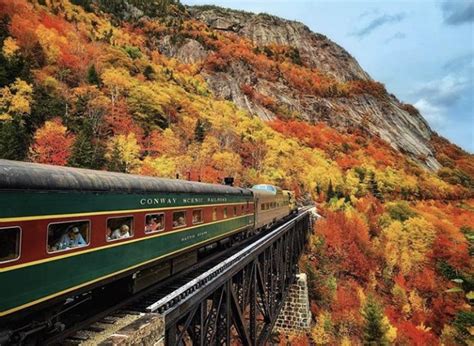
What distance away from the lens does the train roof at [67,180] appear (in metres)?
5.58

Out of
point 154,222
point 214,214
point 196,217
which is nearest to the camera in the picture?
point 154,222

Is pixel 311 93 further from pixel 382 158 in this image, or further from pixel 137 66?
pixel 137 66

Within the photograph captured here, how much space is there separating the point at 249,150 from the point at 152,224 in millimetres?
65815

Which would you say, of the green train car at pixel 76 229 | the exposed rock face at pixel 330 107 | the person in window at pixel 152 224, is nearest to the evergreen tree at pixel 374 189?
the exposed rock face at pixel 330 107

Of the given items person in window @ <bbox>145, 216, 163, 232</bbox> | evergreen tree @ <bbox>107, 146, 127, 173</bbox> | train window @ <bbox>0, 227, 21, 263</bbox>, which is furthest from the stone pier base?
train window @ <bbox>0, 227, 21, 263</bbox>

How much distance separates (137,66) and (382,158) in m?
73.8

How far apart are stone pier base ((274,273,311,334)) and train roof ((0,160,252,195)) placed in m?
25.8

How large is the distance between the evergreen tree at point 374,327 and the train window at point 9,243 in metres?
35.6

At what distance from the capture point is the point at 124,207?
8.38m

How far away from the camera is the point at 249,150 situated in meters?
75.1

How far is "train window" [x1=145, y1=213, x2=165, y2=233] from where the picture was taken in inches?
373

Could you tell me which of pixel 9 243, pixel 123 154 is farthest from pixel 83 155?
pixel 9 243

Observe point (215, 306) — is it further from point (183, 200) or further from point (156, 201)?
point (156, 201)

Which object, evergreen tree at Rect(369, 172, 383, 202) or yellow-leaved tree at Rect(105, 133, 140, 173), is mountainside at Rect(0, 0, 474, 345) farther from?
evergreen tree at Rect(369, 172, 383, 202)
